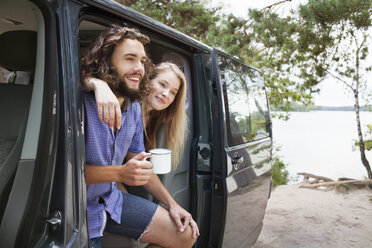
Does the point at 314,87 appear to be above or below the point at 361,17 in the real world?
below

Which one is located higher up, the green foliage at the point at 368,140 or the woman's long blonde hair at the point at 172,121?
the woman's long blonde hair at the point at 172,121

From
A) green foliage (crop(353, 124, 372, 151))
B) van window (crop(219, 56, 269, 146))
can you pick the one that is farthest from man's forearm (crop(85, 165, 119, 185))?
green foliage (crop(353, 124, 372, 151))

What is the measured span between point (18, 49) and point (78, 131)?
2.93 ft

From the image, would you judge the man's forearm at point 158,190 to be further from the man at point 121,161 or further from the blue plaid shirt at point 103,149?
the blue plaid shirt at point 103,149

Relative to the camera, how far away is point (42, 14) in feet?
3.58

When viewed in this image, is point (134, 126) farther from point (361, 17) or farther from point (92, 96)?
point (361, 17)

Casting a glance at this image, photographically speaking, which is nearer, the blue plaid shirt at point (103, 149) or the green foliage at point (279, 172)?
the blue plaid shirt at point (103, 149)

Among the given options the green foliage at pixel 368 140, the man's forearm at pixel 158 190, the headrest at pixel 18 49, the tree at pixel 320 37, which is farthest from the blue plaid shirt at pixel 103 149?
the green foliage at pixel 368 140

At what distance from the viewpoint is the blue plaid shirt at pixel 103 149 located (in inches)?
50.3

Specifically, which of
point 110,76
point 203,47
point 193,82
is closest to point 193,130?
point 193,82

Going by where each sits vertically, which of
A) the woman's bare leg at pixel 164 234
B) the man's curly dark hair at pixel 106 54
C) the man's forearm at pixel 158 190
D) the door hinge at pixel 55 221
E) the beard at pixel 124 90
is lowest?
the woman's bare leg at pixel 164 234

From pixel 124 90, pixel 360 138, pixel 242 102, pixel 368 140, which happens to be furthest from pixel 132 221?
pixel 368 140

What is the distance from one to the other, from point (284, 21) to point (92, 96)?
19.4 feet

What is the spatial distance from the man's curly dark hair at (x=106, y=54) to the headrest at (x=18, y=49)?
0.47 meters
